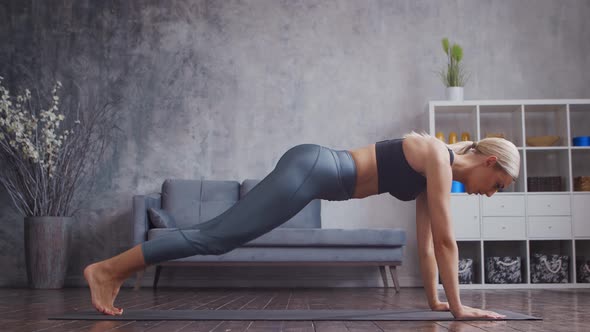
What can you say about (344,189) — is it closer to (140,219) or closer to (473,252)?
(140,219)

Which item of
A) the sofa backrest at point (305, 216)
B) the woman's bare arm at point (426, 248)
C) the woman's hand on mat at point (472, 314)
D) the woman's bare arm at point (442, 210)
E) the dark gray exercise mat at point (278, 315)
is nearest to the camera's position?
the woman's bare arm at point (442, 210)

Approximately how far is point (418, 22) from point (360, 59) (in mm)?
663

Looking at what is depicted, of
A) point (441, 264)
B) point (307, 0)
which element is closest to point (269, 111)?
point (307, 0)

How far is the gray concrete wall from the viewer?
5.80 metres

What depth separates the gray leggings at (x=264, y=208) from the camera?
2199 mm

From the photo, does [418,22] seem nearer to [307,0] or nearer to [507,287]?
[307,0]

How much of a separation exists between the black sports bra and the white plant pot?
3.24m

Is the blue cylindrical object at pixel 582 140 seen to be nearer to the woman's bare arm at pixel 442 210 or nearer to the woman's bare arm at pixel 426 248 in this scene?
the woman's bare arm at pixel 426 248

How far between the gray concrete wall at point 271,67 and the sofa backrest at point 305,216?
0.27 m

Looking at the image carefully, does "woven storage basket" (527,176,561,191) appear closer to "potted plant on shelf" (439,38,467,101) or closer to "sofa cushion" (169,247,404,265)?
"potted plant on shelf" (439,38,467,101)

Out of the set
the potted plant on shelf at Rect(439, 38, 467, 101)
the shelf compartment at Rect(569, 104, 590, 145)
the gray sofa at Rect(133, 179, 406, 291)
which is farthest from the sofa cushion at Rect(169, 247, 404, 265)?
the shelf compartment at Rect(569, 104, 590, 145)

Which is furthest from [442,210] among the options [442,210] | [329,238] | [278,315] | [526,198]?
[526,198]

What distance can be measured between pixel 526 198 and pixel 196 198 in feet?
9.43

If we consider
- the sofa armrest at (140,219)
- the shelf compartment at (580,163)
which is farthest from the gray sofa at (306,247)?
the shelf compartment at (580,163)
